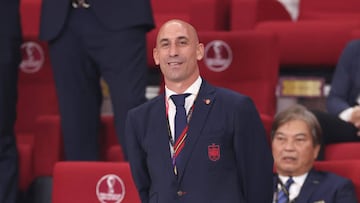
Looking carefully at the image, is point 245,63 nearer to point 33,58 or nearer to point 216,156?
point 33,58

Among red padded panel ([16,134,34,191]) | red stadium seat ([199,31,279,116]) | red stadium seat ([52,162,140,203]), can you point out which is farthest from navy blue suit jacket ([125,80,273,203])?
red stadium seat ([199,31,279,116])

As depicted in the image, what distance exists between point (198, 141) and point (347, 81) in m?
0.88

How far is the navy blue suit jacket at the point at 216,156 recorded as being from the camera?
1.32 m

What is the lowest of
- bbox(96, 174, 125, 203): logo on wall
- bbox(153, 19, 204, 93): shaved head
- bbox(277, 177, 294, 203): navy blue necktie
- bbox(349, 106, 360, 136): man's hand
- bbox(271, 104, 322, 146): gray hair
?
bbox(277, 177, 294, 203): navy blue necktie

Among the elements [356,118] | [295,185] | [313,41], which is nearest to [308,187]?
[295,185]

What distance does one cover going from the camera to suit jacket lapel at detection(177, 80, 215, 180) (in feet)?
4.37

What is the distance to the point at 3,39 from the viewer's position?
6.23ft

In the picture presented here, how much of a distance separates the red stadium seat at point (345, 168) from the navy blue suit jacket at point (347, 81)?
0.97 feet

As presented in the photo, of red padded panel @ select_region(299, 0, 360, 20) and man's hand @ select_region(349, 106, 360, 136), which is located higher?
red padded panel @ select_region(299, 0, 360, 20)

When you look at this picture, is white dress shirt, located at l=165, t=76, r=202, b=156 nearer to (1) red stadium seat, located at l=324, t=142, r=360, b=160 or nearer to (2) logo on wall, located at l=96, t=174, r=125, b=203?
(2) logo on wall, located at l=96, t=174, r=125, b=203

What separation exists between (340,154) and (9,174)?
2.13ft

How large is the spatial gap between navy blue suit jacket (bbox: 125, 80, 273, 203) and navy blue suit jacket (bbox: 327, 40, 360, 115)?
0.78m

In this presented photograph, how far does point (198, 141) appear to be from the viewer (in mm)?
1331

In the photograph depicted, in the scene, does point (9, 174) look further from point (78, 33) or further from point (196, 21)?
point (196, 21)
